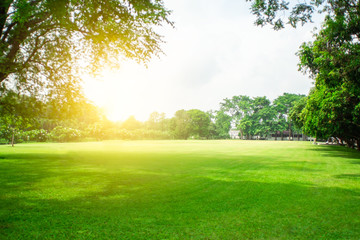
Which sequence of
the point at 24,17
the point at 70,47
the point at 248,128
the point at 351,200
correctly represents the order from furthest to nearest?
the point at 248,128 < the point at 70,47 < the point at 24,17 < the point at 351,200

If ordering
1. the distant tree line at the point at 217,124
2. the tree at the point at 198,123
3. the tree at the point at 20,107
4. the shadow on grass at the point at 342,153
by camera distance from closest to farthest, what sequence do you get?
the tree at the point at 20,107 → the shadow on grass at the point at 342,153 → the distant tree line at the point at 217,124 → the tree at the point at 198,123

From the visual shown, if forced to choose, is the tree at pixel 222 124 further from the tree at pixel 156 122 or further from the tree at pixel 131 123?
the tree at pixel 131 123

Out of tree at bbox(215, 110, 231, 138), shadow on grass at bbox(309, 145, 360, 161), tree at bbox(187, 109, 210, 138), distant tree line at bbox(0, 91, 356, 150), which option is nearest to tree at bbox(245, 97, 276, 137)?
A: distant tree line at bbox(0, 91, 356, 150)

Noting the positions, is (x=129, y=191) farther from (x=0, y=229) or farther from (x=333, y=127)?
(x=333, y=127)

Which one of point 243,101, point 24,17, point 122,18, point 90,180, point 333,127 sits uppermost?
point 243,101

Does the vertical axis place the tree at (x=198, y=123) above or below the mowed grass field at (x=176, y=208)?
above

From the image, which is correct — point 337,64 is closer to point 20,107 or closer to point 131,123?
point 20,107

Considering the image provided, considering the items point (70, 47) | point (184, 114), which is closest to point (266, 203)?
point (70, 47)

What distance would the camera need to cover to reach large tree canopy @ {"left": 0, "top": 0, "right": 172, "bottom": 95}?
9367 millimetres

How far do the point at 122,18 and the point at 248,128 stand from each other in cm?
9200

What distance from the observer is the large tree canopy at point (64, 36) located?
369 inches

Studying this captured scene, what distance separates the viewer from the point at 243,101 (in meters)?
102

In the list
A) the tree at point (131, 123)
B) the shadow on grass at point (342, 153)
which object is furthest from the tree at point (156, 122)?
the shadow on grass at point (342, 153)

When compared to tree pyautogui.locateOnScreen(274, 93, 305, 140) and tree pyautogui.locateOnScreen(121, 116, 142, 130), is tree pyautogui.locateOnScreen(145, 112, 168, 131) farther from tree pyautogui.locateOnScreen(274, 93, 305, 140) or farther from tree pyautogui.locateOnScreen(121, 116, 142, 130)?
tree pyautogui.locateOnScreen(274, 93, 305, 140)
